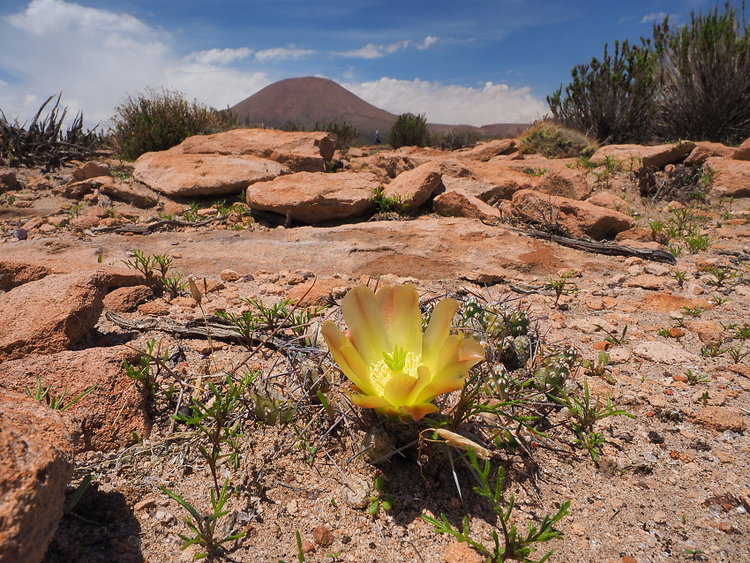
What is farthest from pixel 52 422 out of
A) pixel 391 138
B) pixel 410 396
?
pixel 391 138

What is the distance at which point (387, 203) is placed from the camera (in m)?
4.90

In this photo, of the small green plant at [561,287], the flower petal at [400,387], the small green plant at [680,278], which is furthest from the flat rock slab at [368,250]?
the flower petal at [400,387]

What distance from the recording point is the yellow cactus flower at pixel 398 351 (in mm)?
1213

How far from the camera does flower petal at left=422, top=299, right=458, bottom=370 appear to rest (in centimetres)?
138

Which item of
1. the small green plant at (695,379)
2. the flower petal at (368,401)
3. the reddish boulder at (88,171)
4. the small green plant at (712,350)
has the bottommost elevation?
the small green plant at (695,379)

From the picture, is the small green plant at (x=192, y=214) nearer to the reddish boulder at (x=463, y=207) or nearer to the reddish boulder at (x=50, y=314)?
the reddish boulder at (x=463, y=207)

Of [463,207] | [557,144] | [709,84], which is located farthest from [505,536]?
[709,84]

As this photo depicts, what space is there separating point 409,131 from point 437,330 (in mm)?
15261

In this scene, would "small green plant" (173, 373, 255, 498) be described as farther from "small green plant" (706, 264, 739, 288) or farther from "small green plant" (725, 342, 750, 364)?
"small green plant" (706, 264, 739, 288)

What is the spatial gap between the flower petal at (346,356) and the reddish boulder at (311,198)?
3.43 meters

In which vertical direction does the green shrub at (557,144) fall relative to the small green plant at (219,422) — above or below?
above

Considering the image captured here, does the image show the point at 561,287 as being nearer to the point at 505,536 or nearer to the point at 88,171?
the point at 505,536

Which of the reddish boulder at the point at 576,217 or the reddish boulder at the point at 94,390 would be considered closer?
the reddish boulder at the point at 94,390

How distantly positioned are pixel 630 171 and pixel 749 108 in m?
6.33
